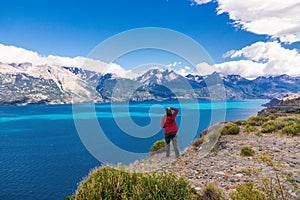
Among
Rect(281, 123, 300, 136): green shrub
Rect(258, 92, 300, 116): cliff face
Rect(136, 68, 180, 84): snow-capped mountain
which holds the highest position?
Rect(136, 68, 180, 84): snow-capped mountain

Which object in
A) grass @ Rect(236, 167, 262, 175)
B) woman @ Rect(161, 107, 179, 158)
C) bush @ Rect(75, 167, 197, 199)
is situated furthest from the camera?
woman @ Rect(161, 107, 179, 158)

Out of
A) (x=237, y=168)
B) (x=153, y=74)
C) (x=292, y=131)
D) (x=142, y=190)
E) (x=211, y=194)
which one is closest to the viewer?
(x=142, y=190)

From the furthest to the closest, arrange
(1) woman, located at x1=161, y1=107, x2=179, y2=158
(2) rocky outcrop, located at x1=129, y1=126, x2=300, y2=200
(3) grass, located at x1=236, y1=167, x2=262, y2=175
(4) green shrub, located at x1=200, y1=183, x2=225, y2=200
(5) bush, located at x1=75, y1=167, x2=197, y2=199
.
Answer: (1) woman, located at x1=161, y1=107, x2=179, y2=158, (3) grass, located at x1=236, y1=167, x2=262, y2=175, (2) rocky outcrop, located at x1=129, y1=126, x2=300, y2=200, (4) green shrub, located at x1=200, y1=183, x2=225, y2=200, (5) bush, located at x1=75, y1=167, x2=197, y2=199

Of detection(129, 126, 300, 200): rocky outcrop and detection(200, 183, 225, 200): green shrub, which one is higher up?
detection(200, 183, 225, 200): green shrub

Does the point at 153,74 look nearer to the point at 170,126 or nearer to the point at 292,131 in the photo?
the point at 292,131

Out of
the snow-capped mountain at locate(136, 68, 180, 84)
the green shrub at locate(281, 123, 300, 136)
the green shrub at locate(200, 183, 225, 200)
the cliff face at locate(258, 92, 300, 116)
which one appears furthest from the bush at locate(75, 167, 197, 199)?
the cliff face at locate(258, 92, 300, 116)

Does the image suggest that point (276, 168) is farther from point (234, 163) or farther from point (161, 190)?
point (161, 190)

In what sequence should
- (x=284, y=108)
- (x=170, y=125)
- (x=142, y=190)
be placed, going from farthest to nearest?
1. (x=284, y=108)
2. (x=170, y=125)
3. (x=142, y=190)

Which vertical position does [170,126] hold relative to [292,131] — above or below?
above

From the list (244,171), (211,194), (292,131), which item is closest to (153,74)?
(292,131)

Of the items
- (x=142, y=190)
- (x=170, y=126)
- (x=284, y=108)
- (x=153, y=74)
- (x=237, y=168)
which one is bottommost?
(x=237, y=168)

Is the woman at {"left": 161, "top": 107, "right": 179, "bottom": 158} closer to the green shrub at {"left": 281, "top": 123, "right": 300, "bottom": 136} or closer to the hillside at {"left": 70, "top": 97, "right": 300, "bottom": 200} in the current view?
the hillside at {"left": 70, "top": 97, "right": 300, "bottom": 200}

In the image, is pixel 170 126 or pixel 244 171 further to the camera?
pixel 170 126

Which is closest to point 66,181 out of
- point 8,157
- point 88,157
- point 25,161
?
point 88,157
